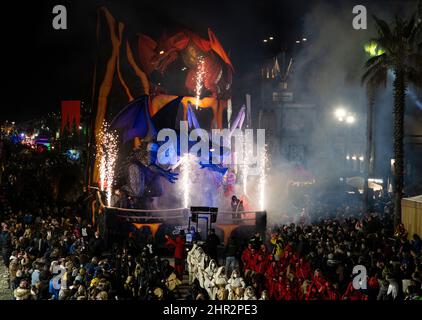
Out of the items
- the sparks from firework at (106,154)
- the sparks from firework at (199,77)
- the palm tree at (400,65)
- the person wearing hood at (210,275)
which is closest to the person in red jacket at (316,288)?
the person wearing hood at (210,275)

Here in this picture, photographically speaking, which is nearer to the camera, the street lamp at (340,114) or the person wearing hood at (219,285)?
the person wearing hood at (219,285)

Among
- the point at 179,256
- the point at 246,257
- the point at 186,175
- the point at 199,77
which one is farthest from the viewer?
the point at 199,77

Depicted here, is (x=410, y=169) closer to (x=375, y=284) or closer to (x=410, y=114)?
(x=410, y=114)

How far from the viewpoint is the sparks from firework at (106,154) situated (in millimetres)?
22766

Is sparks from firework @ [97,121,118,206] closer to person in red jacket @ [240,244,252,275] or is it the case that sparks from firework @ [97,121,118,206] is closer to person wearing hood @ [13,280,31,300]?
person in red jacket @ [240,244,252,275]

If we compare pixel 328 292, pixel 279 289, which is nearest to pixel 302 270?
pixel 279 289

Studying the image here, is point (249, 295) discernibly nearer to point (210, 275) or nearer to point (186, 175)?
point (210, 275)

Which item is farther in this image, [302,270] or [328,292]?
[302,270]

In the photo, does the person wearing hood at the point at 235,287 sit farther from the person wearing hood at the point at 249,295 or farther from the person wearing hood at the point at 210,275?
the person wearing hood at the point at 210,275

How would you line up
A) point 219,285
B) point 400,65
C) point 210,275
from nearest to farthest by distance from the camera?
point 219,285, point 210,275, point 400,65

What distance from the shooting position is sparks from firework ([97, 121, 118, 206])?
896 inches

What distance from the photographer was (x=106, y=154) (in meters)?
23.6

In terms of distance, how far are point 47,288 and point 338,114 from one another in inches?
1458
